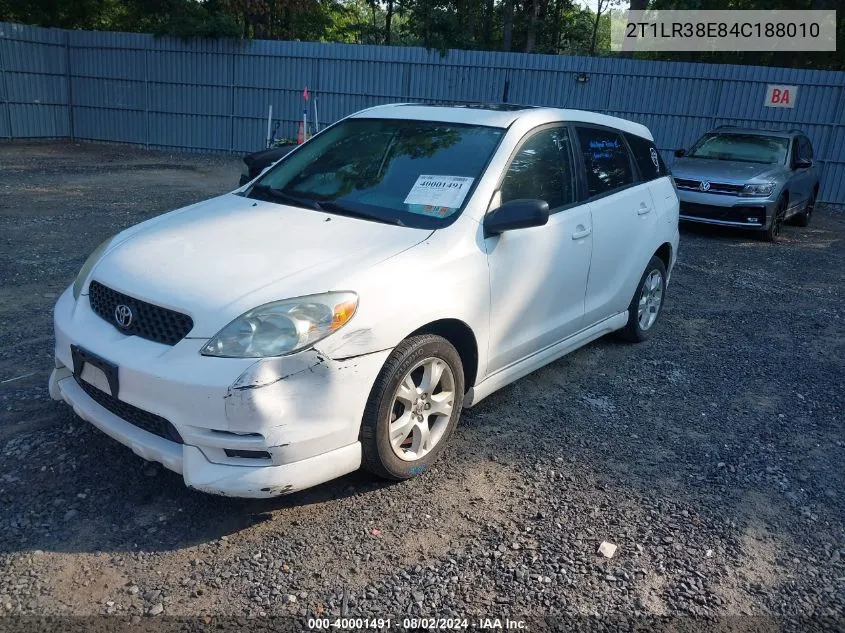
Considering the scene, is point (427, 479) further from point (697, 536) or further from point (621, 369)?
point (621, 369)

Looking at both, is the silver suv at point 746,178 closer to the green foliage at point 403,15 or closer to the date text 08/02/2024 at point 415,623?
the green foliage at point 403,15

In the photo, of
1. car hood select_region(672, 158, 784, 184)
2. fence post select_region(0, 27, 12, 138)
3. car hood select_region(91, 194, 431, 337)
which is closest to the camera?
car hood select_region(91, 194, 431, 337)

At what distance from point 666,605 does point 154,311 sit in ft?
7.83

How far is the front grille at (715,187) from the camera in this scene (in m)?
10.3

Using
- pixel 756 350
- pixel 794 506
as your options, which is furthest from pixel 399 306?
pixel 756 350

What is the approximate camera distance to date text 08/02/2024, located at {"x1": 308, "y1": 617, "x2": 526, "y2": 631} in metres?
2.62

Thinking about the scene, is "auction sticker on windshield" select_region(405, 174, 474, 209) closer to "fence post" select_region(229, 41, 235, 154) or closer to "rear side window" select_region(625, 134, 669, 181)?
"rear side window" select_region(625, 134, 669, 181)

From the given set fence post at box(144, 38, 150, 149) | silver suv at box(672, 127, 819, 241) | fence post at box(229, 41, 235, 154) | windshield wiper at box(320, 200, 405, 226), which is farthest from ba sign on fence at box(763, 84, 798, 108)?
fence post at box(144, 38, 150, 149)

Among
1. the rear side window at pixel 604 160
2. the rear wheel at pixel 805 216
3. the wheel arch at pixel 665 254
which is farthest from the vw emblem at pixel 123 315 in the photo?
the rear wheel at pixel 805 216

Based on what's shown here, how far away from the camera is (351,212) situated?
3.88 metres

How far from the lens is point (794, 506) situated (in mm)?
3574

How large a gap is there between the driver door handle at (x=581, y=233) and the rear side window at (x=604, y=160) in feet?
0.99

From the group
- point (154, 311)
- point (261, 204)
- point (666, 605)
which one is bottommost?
point (666, 605)

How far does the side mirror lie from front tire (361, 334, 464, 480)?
667mm
